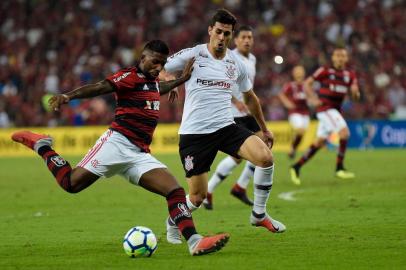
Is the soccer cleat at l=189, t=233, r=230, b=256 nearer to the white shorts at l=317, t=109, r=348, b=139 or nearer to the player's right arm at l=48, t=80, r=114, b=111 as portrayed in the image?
the player's right arm at l=48, t=80, r=114, b=111

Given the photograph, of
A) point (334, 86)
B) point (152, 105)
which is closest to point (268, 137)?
point (152, 105)

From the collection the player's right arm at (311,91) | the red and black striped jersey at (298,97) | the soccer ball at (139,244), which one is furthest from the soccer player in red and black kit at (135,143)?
A: the red and black striped jersey at (298,97)

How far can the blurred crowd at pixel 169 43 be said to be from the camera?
30.2 m

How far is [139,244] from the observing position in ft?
27.6

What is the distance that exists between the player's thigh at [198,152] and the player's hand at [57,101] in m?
2.12

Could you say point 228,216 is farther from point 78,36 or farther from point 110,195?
point 78,36

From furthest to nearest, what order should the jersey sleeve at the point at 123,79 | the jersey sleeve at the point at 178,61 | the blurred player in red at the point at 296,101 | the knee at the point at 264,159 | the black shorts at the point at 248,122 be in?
the blurred player in red at the point at 296,101
the black shorts at the point at 248,122
the jersey sleeve at the point at 178,61
the knee at the point at 264,159
the jersey sleeve at the point at 123,79

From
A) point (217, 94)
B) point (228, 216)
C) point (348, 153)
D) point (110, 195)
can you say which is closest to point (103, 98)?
point (348, 153)

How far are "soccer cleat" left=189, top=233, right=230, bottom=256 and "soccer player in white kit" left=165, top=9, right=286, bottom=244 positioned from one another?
128 cm

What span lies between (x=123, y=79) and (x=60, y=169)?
47.6 inches

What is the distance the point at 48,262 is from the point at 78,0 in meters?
27.5

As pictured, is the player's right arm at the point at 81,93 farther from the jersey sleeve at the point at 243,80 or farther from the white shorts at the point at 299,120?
the white shorts at the point at 299,120

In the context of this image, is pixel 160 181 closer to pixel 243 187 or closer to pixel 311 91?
pixel 243 187

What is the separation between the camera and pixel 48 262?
8.23 meters
